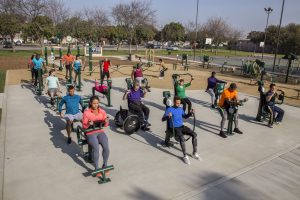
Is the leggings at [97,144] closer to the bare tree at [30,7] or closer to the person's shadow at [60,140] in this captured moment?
the person's shadow at [60,140]

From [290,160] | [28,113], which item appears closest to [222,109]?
[290,160]

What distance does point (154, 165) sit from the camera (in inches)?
258

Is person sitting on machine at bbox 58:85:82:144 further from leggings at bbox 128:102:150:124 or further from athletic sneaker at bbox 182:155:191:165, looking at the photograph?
athletic sneaker at bbox 182:155:191:165

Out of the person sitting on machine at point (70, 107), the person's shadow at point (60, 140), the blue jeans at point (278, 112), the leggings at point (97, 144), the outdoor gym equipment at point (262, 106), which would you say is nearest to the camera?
the leggings at point (97, 144)

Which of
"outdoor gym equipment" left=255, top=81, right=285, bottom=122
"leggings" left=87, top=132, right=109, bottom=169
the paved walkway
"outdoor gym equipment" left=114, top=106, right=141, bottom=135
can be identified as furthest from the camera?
"outdoor gym equipment" left=255, top=81, right=285, bottom=122

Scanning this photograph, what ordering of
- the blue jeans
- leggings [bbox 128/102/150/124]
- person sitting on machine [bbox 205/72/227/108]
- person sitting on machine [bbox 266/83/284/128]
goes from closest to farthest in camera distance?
leggings [bbox 128/102/150/124], person sitting on machine [bbox 266/83/284/128], the blue jeans, person sitting on machine [bbox 205/72/227/108]

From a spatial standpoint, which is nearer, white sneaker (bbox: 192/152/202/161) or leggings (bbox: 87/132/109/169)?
leggings (bbox: 87/132/109/169)

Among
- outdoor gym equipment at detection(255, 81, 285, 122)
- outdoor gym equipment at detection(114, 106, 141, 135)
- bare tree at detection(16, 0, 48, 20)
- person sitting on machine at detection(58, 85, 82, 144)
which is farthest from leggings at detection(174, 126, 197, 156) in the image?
bare tree at detection(16, 0, 48, 20)

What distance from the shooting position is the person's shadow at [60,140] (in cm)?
666

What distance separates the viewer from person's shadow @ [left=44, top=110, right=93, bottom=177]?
6660 millimetres

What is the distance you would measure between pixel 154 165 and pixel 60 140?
2965 millimetres

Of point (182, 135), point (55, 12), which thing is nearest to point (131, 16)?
point (55, 12)

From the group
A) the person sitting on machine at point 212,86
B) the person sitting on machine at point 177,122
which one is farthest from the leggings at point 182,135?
the person sitting on machine at point 212,86

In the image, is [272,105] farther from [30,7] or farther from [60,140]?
[30,7]
